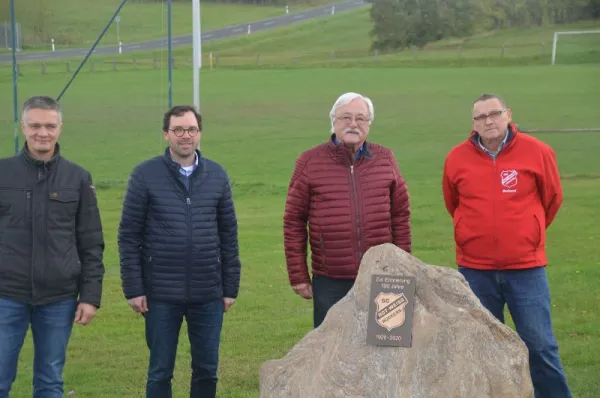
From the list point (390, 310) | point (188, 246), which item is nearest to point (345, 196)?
point (390, 310)

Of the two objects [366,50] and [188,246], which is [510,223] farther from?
[366,50]

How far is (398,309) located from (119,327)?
468 cm

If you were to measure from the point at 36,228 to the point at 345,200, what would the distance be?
6.30 ft

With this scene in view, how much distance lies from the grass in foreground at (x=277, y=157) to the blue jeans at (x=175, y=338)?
1.28 m

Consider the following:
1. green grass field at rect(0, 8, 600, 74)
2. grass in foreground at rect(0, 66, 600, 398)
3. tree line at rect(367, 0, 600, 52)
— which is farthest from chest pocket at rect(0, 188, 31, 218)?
tree line at rect(367, 0, 600, 52)

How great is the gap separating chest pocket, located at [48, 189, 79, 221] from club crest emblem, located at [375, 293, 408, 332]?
1889 millimetres

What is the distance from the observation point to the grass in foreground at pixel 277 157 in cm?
861

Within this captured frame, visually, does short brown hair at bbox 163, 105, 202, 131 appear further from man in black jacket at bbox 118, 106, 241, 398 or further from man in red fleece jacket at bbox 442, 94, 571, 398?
man in red fleece jacket at bbox 442, 94, 571, 398

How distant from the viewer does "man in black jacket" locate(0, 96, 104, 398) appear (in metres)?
5.61

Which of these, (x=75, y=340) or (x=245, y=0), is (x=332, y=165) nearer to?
(x=75, y=340)

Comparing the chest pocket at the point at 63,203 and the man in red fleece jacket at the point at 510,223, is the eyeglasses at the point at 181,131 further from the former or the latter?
the man in red fleece jacket at the point at 510,223

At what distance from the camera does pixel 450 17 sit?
2120 inches

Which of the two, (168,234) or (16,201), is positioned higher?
(16,201)

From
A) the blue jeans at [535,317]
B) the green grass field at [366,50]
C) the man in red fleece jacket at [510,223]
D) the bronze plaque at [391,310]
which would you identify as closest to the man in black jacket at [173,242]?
the bronze plaque at [391,310]
